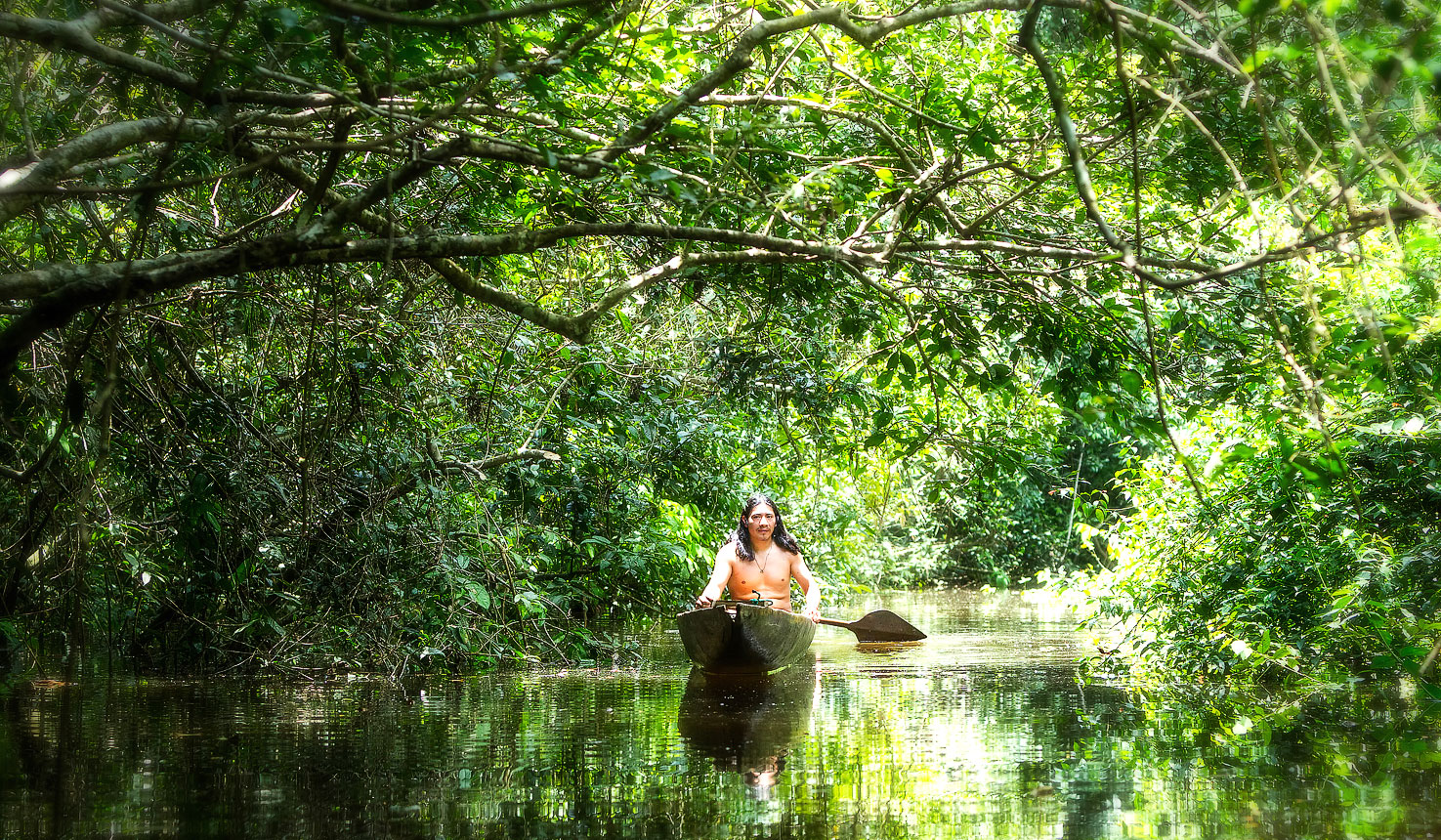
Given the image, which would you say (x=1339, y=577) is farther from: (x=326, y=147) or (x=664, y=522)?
(x=326, y=147)

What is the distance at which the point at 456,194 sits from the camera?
21.6 ft

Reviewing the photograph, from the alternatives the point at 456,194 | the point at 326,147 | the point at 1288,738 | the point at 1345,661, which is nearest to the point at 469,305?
the point at 456,194

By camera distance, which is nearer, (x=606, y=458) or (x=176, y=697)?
(x=176, y=697)

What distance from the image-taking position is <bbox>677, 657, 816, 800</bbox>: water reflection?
4.57 metres

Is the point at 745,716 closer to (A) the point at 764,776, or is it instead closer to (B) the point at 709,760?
(B) the point at 709,760

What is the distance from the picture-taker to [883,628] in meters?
10.4

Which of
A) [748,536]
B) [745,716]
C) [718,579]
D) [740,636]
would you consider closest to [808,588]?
[748,536]

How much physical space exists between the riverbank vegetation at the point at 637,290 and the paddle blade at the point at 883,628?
1957 mm

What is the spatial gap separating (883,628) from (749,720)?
15.6ft

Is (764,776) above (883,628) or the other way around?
the other way around

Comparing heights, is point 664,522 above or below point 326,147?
below

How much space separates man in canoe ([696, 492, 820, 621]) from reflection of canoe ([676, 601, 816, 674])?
0.91 metres

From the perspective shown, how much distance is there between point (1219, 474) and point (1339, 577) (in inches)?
33.7

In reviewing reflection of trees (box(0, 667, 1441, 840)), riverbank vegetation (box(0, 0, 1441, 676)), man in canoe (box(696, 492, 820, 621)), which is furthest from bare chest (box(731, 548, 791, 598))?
reflection of trees (box(0, 667, 1441, 840))
